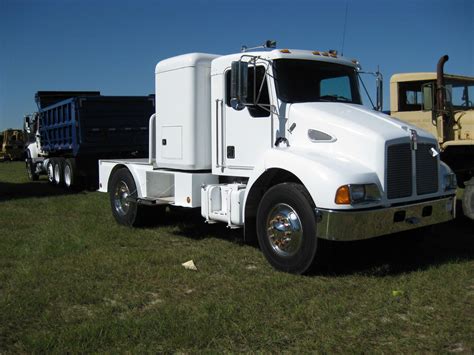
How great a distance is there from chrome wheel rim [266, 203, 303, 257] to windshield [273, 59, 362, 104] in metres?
1.37

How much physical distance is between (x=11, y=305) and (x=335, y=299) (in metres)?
3.02

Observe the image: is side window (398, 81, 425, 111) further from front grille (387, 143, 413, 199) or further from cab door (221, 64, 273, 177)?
front grille (387, 143, 413, 199)

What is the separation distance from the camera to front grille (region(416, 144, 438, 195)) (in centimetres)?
582

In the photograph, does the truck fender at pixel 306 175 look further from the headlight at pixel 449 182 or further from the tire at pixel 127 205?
the tire at pixel 127 205

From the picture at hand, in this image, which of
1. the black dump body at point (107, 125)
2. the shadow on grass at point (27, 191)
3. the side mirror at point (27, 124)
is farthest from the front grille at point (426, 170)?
the side mirror at point (27, 124)

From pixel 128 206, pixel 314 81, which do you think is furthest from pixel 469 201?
pixel 128 206

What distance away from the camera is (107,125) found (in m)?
14.8

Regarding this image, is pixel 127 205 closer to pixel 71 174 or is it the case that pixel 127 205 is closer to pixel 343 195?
pixel 343 195

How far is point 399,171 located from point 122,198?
5.02m

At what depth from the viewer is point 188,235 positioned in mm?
8203

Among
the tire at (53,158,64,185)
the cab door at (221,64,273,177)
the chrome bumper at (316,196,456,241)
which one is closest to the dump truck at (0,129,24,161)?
the tire at (53,158,64,185)

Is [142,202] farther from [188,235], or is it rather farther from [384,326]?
[384,326]

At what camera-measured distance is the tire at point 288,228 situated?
555 centimetres

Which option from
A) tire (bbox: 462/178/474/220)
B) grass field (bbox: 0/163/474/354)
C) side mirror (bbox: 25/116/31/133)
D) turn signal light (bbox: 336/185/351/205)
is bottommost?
grass field (bbox: 0/163/474/354)
